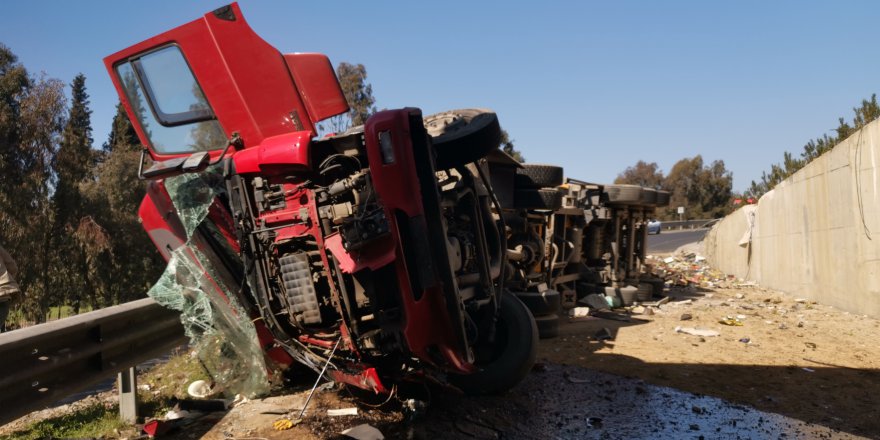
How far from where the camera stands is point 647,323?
7.99 m

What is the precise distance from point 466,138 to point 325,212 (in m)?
0.99

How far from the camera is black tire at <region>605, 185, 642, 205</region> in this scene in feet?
33.1

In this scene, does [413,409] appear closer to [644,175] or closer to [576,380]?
[576,380]

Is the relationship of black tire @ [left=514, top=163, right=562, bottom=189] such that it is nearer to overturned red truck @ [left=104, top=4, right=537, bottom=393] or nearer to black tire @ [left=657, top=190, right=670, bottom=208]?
overturned red truck @ [left=104, top=4, right=537, bottom=393]

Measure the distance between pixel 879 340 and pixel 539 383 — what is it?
4.64 meters

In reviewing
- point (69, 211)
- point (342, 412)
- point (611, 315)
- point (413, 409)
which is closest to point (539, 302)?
point (611, 315)

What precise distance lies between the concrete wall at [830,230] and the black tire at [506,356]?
5964 millimetres

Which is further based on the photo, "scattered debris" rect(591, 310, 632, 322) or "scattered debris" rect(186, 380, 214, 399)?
"scattered debris" rect(591, 310, 632, 322)

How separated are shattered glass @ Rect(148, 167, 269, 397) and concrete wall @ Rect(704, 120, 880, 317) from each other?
7632 mm

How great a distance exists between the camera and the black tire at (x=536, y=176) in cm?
758

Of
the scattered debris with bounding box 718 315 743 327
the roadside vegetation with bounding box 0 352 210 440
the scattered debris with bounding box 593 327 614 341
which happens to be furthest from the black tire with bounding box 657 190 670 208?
the roadside vegetation with bounding box 0 352 210 440

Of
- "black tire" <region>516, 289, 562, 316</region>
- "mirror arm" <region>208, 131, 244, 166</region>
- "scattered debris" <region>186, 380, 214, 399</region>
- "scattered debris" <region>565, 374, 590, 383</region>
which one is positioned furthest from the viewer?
"black tire" <region>516, 289, 562, 316</region>

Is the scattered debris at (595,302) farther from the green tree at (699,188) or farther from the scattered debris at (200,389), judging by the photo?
the green tree at (699,188)

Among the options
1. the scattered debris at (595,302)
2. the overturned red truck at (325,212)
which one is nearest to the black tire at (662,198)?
the scattered debris at (595,302)
